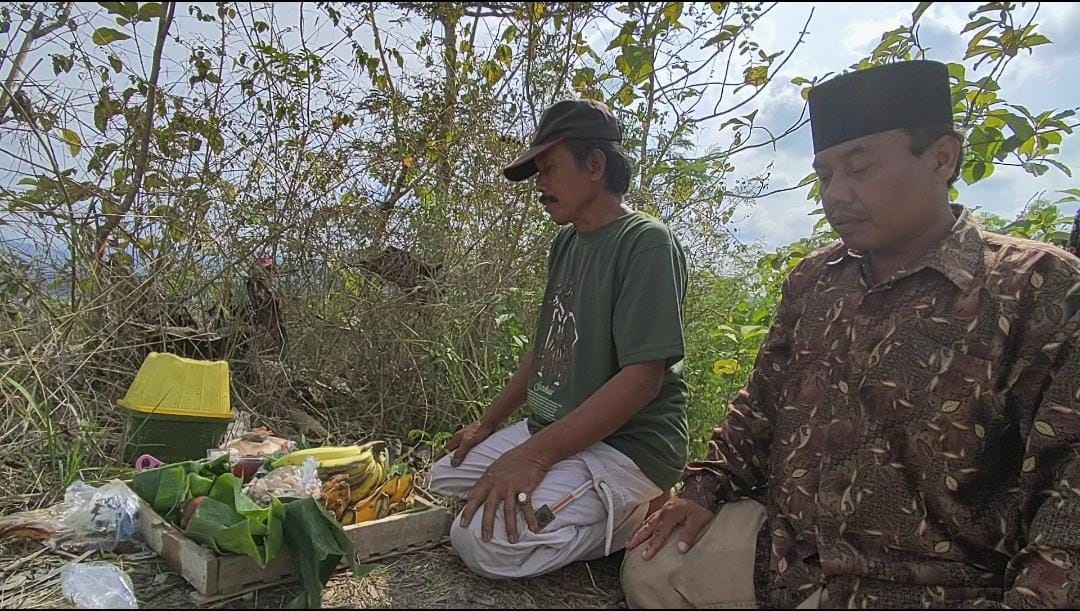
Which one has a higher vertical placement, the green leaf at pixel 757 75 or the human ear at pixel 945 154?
the green leaf at pixel 757 75

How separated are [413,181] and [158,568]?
7.83 feet

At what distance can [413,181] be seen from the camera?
3963 millimetres

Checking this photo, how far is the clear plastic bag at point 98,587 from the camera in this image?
180 cm

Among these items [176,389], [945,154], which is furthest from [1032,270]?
[176,389]

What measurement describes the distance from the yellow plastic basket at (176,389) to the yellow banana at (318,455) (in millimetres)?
581

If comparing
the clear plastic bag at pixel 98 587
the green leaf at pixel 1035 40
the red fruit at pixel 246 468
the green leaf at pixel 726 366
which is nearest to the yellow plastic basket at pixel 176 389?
the red fruit at pixel 246 468

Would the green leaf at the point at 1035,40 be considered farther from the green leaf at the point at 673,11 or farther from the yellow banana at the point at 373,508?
the yellow banana at the point at 373,508

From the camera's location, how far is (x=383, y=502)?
7.93ft

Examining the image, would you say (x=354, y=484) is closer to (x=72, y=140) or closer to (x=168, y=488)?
(x=168, y=488)

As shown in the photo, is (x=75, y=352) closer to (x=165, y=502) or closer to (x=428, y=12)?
(x=165, y=502)

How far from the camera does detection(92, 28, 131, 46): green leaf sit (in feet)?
11.7

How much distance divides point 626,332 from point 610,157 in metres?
0.60

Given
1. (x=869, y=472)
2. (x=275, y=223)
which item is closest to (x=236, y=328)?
(x=275, y=223)

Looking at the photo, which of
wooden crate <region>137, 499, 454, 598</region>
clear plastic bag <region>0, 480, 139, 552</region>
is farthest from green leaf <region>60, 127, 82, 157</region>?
wooden crate <region>137, 499, 454, 598</region>
